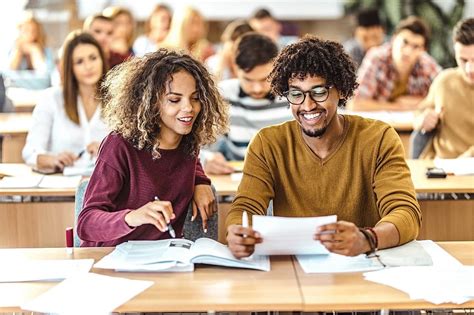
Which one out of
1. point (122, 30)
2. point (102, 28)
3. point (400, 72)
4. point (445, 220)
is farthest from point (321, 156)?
point (122, 30)

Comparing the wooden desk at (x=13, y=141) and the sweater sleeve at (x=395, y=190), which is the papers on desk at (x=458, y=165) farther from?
the wooden desk at (x=13, y=141)

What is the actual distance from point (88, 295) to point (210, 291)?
0.29 metres

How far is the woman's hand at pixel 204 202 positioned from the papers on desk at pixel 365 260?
42cm

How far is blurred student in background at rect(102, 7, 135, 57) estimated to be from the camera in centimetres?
738

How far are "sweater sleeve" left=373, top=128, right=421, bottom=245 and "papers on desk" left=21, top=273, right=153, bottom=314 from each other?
73cm

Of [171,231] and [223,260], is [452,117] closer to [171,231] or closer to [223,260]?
[171,231]

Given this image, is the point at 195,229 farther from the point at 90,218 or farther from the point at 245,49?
the point at 245,49

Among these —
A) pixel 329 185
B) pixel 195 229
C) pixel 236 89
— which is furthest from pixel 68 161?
pixel 329 185

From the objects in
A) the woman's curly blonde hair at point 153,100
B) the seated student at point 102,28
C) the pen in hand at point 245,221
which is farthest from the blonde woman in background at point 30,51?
the pen in hand at point 245,221

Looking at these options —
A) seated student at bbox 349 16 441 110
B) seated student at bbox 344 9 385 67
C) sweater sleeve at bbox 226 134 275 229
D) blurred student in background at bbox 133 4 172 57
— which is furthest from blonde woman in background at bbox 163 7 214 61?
sweater sleeve at bbox 226 134 275 229

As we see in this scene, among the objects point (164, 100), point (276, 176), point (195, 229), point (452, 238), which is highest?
point (164, 100)

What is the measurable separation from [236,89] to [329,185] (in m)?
1.76

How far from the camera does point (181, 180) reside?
283cm

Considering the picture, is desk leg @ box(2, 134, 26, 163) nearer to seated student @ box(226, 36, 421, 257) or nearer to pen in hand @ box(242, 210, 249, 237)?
seated student @ box(226, 36, 421, 257)
